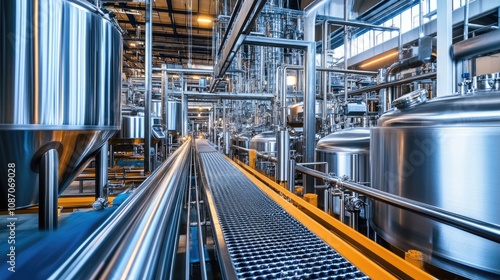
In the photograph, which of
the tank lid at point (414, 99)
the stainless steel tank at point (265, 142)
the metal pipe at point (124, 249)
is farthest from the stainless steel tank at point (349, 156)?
the metal pipe at point (124, 249)

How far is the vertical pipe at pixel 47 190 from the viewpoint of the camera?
0.79 m

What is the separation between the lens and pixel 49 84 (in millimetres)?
766

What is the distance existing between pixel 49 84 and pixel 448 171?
62.3 inches

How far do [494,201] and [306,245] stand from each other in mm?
855

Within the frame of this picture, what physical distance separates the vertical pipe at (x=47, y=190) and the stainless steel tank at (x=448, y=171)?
1548 mm

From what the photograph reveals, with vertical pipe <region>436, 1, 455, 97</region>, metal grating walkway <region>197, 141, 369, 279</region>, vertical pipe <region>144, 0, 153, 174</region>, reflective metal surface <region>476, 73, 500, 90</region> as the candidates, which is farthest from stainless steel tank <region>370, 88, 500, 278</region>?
vertical pipe <region>144, 0, 153, 174</region>

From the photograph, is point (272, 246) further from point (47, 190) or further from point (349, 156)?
point (349, 156)

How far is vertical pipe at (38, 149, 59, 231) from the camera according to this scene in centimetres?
79

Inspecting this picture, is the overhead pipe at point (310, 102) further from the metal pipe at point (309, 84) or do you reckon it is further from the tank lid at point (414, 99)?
the tank lid at point (414, 99)

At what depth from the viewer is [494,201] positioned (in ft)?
3.47

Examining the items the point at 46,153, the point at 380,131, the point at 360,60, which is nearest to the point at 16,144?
the point at 46,153

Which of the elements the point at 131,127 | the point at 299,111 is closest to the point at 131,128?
the point at 131,127

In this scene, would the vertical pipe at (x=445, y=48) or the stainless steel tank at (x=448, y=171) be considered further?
the vertical pipe at (x=445, y=48)

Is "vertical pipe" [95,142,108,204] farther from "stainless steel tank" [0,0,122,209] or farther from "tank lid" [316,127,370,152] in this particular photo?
"tank lid" [316,127,370,152]
